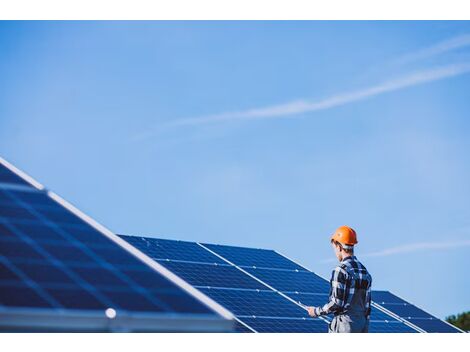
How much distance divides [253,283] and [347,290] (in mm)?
4956

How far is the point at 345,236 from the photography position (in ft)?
21.4

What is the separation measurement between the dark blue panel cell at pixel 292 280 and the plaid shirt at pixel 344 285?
5.07m

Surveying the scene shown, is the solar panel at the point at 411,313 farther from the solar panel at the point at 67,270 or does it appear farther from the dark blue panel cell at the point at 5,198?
the dark blue panel cell at the point at 5,198

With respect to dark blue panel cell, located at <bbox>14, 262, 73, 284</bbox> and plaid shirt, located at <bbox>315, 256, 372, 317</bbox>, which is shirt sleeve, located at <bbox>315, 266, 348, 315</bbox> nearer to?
plaid shirt, located at <bbox>315, 256, 372, 317</bbox>

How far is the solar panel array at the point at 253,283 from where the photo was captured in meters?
9.82

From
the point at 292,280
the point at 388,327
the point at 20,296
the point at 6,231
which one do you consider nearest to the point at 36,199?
the point at 6,231

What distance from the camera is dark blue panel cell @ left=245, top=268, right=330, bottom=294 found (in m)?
Result: 11.8

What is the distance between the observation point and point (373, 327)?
10.9 m

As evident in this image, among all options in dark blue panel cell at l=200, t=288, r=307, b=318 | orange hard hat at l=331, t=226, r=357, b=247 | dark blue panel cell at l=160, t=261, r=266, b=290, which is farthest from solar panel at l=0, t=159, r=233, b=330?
dark blue panel cell at l=160, t=261, r=266, b=290

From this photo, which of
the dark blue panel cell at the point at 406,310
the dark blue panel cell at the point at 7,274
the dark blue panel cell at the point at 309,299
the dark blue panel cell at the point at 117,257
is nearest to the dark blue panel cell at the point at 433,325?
the dark blue panel cell at the point at 406,310

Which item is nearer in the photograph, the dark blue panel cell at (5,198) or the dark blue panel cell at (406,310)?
the dark blue panel cell at (5,198)

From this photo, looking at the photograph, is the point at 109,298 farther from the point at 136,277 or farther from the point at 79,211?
the point at 79,211
